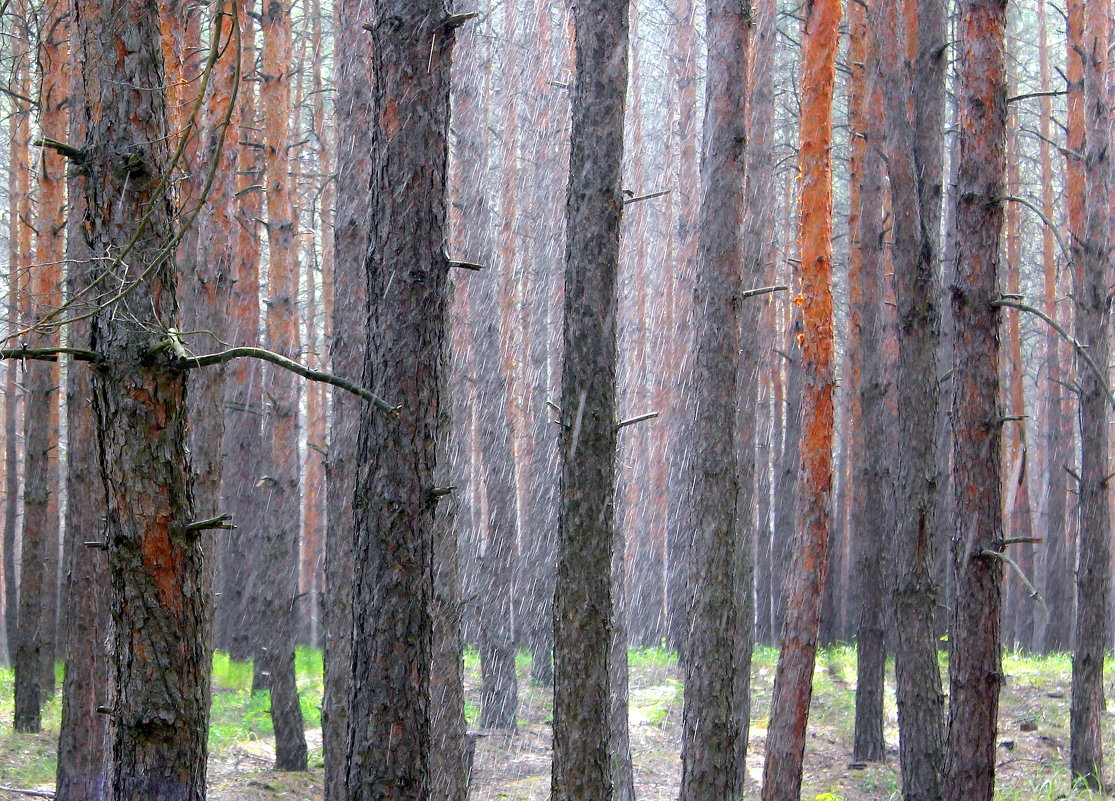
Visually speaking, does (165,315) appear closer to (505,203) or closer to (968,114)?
→ (968,114)

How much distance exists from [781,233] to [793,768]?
19.4 meters

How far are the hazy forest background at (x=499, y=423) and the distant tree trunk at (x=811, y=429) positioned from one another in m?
0.03

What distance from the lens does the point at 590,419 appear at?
6395mm

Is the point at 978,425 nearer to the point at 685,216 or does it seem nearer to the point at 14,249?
the point at 685,216

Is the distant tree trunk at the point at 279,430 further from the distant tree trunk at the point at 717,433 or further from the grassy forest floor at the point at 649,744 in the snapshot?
the distant tree trunk at the point at 717,433

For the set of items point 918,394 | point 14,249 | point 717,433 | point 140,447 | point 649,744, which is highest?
point 14,249

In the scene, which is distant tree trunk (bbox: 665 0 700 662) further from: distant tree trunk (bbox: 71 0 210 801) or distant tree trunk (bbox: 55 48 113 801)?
distant tree trunk (bbox: 71 0 210 801)

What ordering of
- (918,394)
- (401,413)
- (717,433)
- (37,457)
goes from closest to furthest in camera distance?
(401,413), (717,433), (918,394), (37,457)

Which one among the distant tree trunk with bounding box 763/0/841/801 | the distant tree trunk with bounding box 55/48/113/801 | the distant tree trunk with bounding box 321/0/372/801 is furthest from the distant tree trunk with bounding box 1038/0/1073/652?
the distant tree trunk with bounding box 55/48/113/801

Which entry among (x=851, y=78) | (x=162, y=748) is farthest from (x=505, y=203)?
(x=162, y=748)

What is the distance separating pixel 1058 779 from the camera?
10.1 meters

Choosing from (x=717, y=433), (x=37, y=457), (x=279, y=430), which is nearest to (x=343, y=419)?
(x=717, y=433)

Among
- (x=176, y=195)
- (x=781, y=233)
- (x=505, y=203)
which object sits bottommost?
(x=176, y=195)

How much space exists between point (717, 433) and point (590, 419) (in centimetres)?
156
